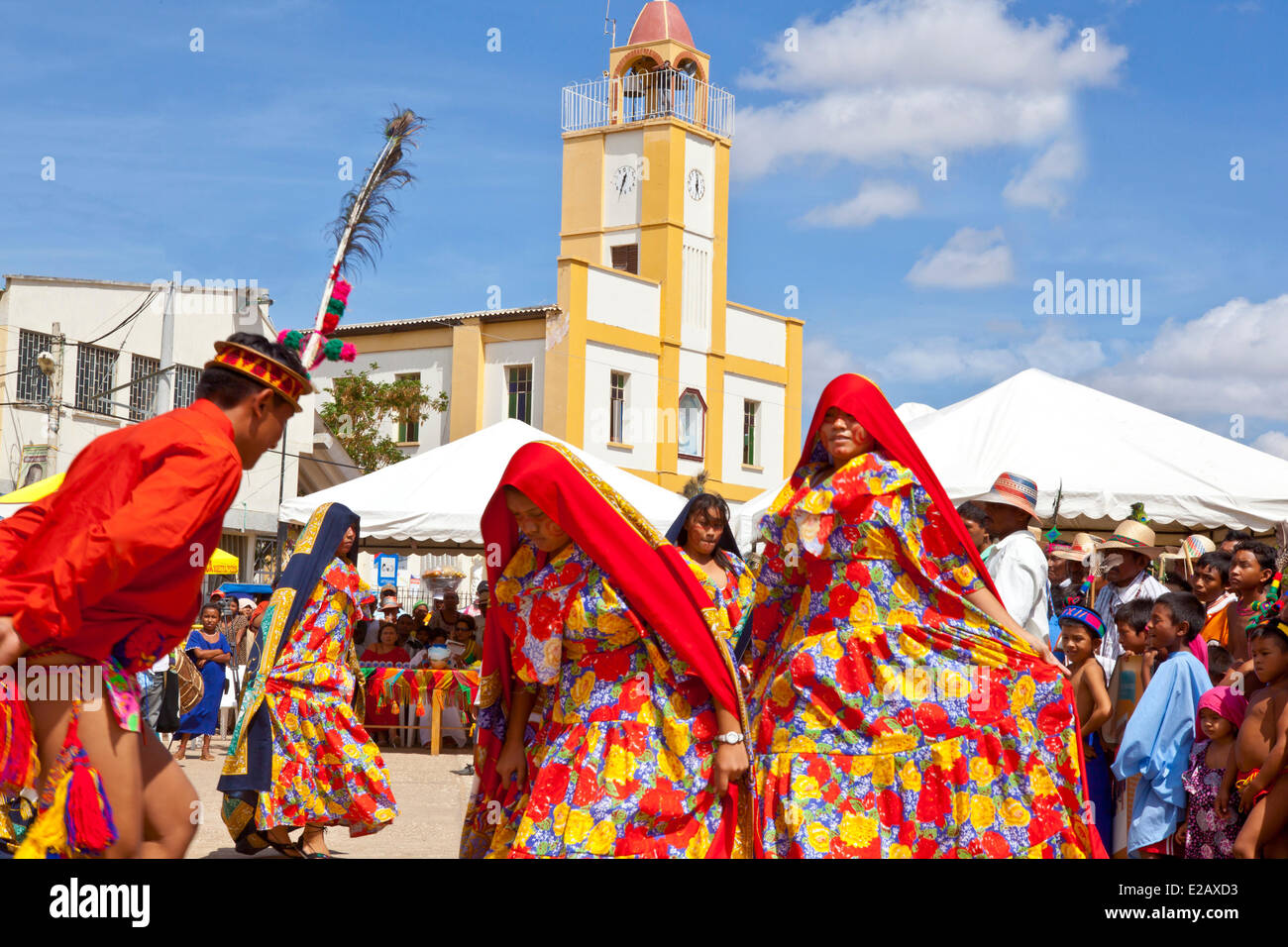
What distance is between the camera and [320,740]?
7.98 meters

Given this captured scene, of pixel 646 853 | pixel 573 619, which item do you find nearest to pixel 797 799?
pixel 646 853

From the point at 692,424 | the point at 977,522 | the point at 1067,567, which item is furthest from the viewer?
the point at 692,424

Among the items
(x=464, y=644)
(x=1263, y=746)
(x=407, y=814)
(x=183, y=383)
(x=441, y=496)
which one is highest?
(x=183, y=383)

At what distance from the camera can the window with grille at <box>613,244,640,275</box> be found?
3688 centimetres

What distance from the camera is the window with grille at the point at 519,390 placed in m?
35.3

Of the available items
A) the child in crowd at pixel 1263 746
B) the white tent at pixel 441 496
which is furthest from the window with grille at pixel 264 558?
the child in crowd at pixel 1263 746

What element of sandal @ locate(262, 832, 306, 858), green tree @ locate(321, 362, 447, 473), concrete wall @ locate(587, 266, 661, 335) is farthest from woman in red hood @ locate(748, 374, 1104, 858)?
concrete wall @ locate(587, 266, 661, 335)

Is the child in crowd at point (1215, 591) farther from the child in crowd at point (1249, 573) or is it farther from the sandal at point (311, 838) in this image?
the sandal at point (311, 838)

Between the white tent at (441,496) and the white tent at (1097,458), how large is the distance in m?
3.52

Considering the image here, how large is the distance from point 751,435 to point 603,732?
35114 mm

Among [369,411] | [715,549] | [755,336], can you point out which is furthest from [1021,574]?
[755,336]

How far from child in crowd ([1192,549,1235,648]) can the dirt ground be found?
431 centimetres

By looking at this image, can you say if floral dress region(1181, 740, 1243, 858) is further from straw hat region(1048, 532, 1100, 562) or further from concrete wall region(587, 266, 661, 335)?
concrete wall region(587, 266, 661, 335)

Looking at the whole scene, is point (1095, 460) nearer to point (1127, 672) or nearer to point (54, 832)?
point (1127, 672)
